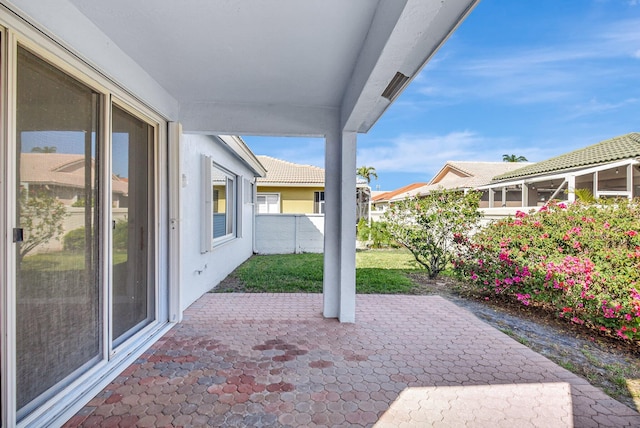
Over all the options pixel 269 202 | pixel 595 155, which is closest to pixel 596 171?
pixel 595 155

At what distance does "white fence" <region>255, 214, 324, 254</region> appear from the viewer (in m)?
12.6

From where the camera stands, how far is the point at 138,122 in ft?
12.6

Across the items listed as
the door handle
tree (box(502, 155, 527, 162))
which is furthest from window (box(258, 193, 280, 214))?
tree (box(502, 155, 527, 162))

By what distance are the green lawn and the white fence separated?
1022mm

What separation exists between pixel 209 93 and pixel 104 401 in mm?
3684

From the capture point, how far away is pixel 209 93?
446cm

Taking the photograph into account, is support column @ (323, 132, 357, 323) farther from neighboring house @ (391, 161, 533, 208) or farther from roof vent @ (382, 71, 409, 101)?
neighboring house @ (391, 161, 533, 208)

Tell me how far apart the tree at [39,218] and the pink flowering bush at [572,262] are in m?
5.84

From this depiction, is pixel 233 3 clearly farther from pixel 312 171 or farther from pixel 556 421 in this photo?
pixel 312 171

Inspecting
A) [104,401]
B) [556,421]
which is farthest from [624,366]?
[104,401]

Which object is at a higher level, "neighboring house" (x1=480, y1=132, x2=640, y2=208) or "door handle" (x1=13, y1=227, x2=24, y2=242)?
"neighboring house" (x1=480, y1=132, x2=640, y2=208)

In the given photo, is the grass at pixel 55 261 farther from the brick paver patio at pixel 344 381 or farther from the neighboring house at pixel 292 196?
the neighboring house at pixel 292 196

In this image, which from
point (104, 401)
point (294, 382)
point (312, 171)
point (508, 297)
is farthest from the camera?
point (312, 171)

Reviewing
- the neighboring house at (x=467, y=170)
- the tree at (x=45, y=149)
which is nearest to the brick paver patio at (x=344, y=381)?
the tree at (x=45, y=149)
